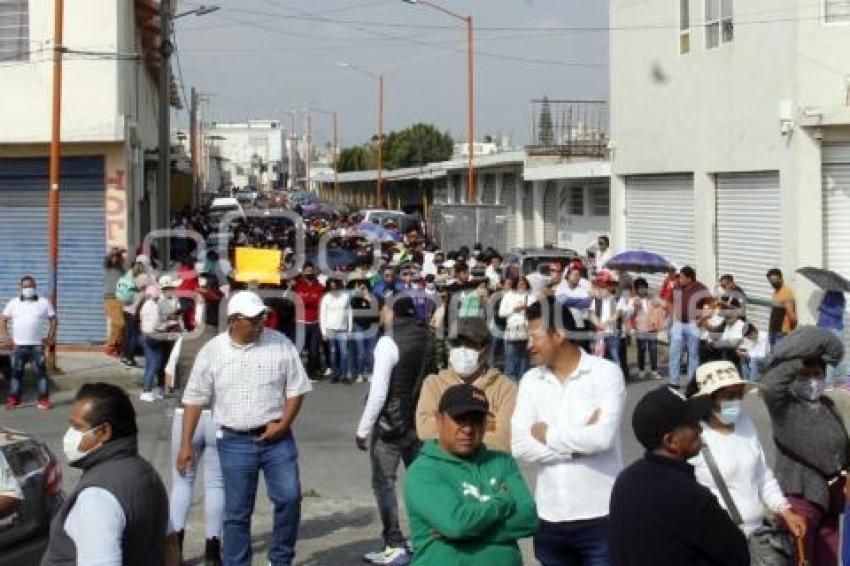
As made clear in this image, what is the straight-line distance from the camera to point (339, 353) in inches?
711

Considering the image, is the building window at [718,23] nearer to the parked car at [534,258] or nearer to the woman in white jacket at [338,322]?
the parked car at [534,258]

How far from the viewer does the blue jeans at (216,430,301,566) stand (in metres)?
7.11

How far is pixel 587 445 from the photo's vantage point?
5.43 m

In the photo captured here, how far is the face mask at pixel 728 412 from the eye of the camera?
563 cm

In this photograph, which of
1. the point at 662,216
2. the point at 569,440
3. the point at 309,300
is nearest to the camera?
the point at 569,440

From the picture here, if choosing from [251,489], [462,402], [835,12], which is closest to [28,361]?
[251,489]

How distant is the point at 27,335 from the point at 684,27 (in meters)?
13.2

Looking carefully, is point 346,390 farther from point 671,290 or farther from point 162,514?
point 162,514

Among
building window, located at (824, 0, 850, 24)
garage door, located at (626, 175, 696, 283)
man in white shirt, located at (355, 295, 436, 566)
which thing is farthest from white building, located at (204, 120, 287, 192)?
man in white shirt, located at (355, 295, 436, 566)

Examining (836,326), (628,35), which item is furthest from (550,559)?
(628,35)

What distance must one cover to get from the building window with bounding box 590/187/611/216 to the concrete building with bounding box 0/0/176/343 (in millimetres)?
12434

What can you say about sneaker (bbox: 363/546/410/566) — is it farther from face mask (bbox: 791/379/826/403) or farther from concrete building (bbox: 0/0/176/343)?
concrete building (bbox: 0/0/176/343)

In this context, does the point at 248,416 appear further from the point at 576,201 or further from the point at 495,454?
the point at 576,201

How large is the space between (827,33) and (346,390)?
8705 millimetres
